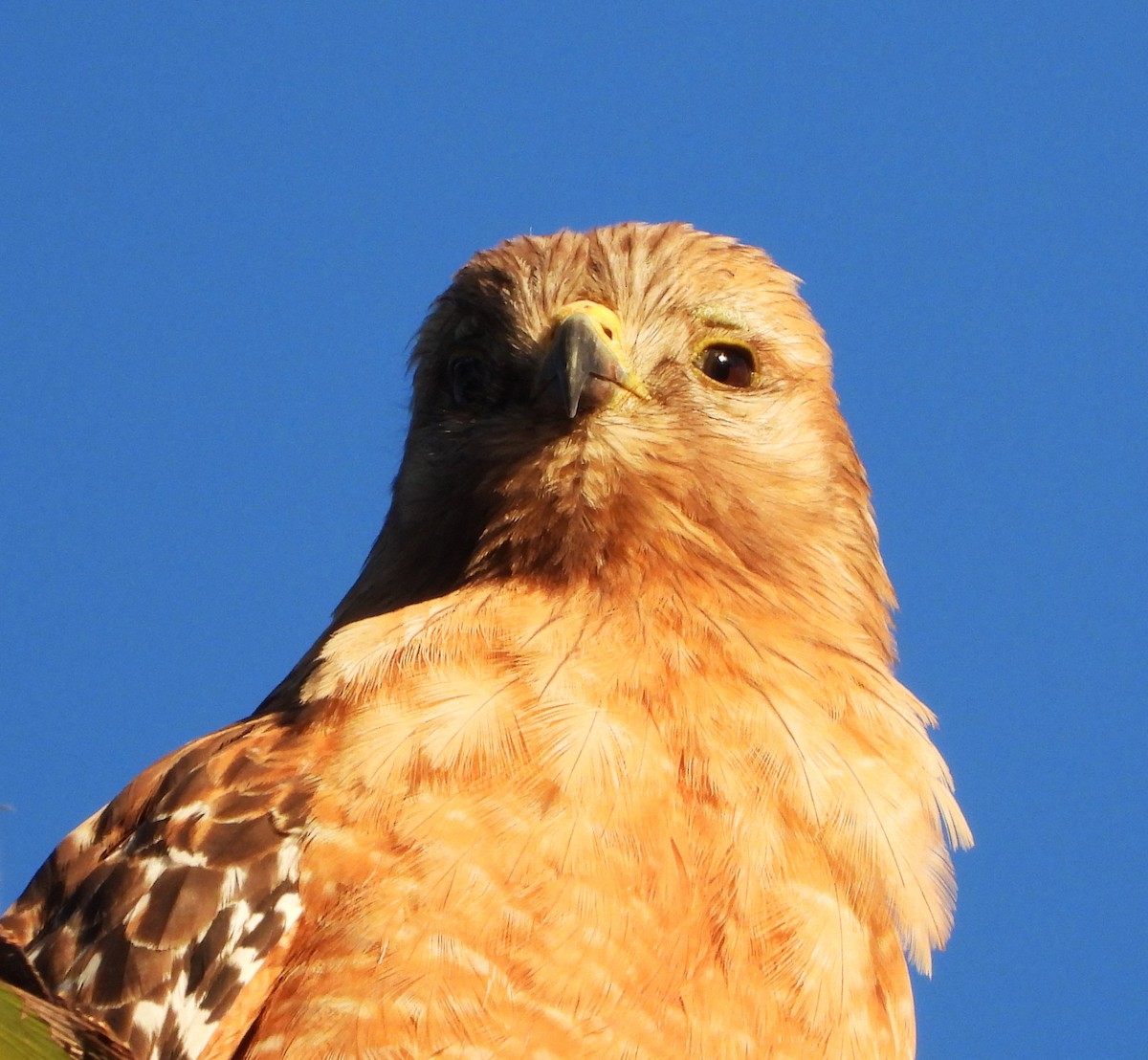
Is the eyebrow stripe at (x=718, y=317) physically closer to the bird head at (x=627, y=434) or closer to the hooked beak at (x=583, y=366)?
the bird head at (x=627, y=434)

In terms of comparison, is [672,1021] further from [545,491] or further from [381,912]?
[545,491]

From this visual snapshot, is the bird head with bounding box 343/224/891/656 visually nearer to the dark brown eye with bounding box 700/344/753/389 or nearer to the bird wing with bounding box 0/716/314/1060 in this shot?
the dark brown eye with bounding box 700/344/753/389

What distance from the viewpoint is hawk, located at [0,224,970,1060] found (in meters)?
3.49

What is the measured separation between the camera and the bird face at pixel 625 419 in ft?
15.2

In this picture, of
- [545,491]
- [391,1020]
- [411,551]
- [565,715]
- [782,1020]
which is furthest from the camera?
[411,551]

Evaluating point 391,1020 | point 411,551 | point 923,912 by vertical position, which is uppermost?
point 411,551

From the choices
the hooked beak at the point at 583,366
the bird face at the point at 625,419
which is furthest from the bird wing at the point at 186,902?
the hooked beak at the point at 583,366

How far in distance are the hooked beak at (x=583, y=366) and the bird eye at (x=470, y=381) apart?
325 millimetres

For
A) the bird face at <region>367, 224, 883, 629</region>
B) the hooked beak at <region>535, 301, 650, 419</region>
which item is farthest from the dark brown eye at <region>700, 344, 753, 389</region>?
the hooked beak at <region>535, 301, 650, 419</region>

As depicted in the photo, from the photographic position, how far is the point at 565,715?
155 inches

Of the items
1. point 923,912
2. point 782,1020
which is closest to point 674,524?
point 923,912

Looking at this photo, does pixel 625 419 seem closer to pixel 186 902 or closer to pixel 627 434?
pixel 627 434

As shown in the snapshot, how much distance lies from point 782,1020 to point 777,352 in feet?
7.29

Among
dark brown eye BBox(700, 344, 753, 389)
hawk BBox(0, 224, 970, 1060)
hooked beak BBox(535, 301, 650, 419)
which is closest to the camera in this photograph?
hawk BBox(0, 224, 970, 1060)
